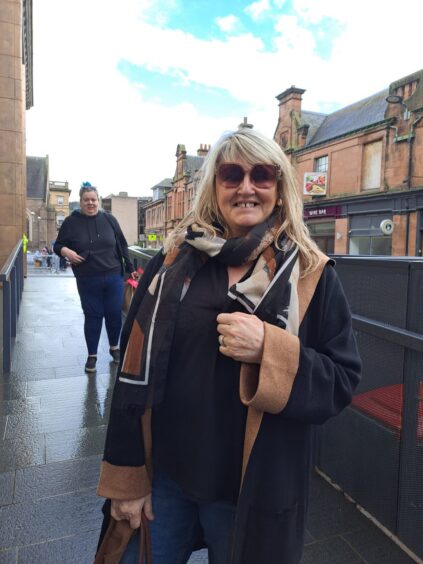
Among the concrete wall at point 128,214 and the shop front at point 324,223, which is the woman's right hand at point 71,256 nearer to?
the shop front at point 324,223

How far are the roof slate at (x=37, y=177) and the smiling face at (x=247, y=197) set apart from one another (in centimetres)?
5760

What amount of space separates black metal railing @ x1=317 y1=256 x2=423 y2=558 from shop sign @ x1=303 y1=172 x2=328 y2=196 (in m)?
23.9

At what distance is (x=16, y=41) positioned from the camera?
10883 mm

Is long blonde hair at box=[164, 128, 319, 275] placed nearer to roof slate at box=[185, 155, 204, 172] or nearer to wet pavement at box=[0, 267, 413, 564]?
wet pavement at box=[0, 267, 413, 564]

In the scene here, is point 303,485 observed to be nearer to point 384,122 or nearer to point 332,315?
point 332,315

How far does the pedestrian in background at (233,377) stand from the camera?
1.22 metres

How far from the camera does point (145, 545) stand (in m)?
1.40

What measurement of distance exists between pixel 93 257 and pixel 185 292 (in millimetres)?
3346

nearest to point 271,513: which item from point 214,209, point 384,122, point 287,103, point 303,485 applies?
point 303,485

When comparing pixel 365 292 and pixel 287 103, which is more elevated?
pixel 287 103

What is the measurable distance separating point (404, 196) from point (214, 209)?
67.8 feet

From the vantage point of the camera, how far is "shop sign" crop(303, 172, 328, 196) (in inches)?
991

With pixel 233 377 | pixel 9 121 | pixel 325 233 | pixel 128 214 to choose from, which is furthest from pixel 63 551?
pixel 128 214

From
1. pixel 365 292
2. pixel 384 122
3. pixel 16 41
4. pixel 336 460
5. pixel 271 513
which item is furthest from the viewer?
pixel 384 122
